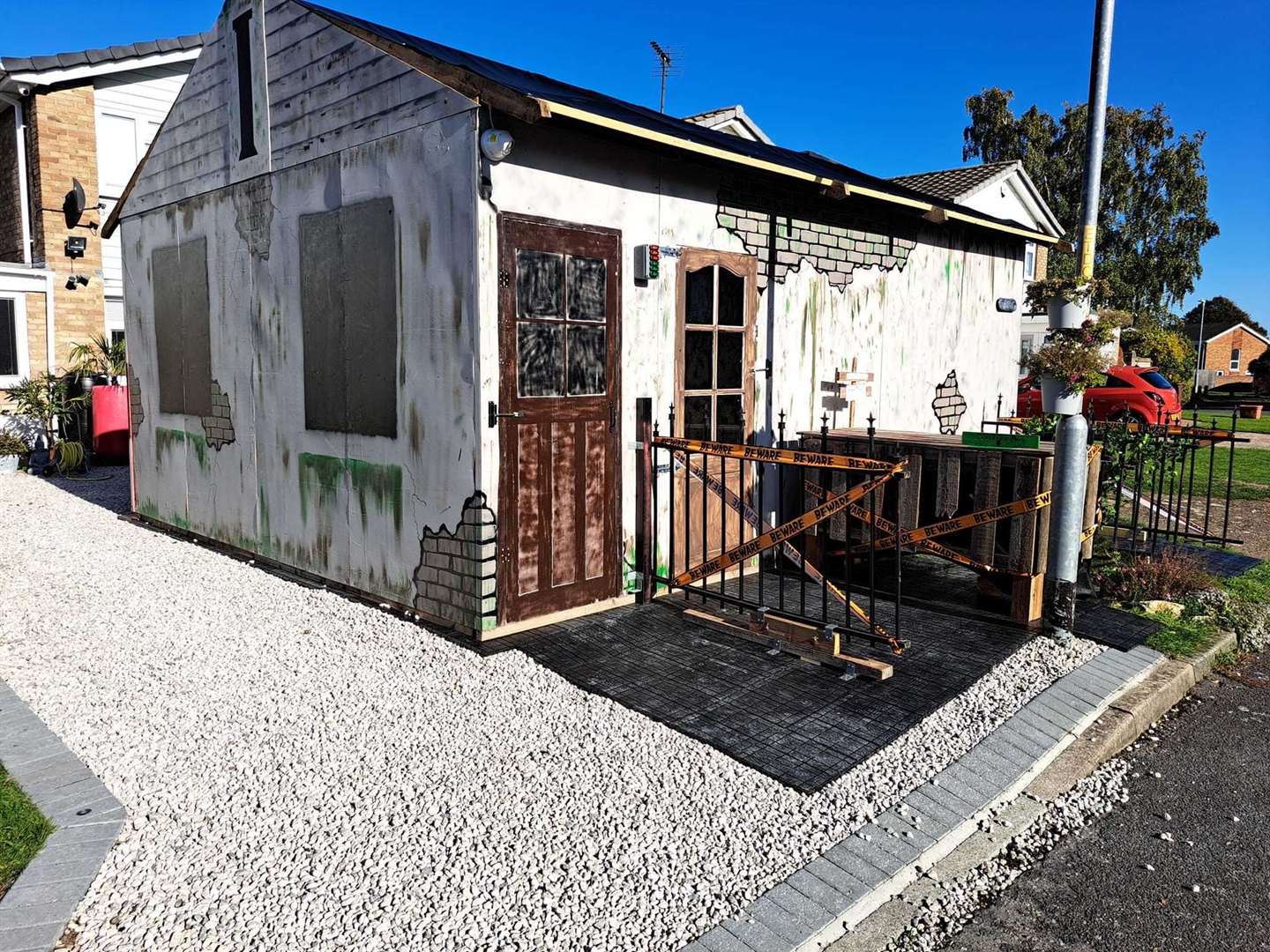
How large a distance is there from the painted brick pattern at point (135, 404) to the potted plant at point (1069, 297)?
8.43 m

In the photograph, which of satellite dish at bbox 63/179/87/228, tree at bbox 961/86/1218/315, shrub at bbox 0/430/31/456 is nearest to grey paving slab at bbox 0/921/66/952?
shrub at bbox 0/430/31/456

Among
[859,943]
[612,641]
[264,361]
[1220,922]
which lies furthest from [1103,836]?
[264,361]

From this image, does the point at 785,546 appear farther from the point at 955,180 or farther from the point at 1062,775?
the point at 955,180

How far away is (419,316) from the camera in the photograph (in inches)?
215

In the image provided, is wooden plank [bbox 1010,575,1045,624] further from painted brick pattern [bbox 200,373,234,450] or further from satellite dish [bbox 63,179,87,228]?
satellite dish [bbox 63,179,87,228]

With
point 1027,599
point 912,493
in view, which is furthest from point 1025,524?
Answer: point 912,493

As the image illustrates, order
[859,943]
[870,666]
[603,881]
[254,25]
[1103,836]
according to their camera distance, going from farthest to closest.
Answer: [254,25] < [870,666] < [1103,836] < [603,881] < [859,943]

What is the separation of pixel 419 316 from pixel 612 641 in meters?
2.34

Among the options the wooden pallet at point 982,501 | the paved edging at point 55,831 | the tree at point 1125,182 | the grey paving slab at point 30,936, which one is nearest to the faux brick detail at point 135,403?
the paved edging at point 55,831

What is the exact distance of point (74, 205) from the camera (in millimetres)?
13805

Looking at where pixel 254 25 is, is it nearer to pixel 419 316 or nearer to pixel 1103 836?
pixel 419 316

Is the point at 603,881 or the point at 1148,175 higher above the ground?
the point at 1148,175

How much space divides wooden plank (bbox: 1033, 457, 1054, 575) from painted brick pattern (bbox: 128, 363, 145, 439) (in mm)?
8416

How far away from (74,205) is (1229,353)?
224ft
